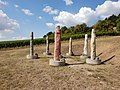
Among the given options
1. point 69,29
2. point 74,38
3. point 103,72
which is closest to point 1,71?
point 103,72

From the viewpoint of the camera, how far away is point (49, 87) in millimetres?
14219

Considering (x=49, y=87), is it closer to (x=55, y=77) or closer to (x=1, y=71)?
(x=55, y=77)

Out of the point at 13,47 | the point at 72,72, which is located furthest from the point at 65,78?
the point at 13,47

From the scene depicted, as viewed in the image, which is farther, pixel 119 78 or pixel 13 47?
pixel 13 47

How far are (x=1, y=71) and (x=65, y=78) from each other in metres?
6.08

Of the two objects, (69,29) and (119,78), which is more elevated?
(69,29)

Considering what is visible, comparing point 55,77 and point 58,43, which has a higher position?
point 58,43

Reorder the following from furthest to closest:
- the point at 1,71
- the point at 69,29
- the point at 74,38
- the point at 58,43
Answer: the point at 69,29
the point at 74,38
the point at 58,43
the point at 1,71

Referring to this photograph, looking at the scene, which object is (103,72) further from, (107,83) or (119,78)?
(107,83)

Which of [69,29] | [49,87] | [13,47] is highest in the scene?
[69,29]

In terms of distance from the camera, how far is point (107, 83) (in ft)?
49.7

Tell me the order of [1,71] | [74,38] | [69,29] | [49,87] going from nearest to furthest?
[49,87] → [1,71] → [74,38] → [69,29]

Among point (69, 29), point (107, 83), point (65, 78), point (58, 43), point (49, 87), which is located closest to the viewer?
point (49, 87)

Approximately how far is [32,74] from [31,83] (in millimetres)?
2513
